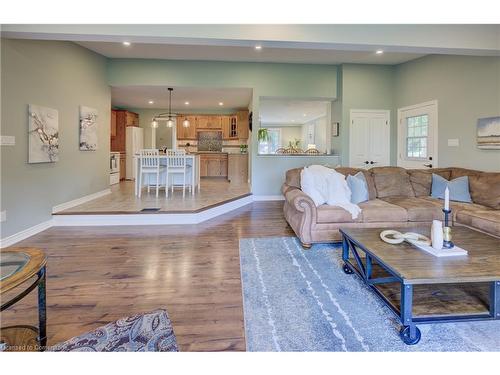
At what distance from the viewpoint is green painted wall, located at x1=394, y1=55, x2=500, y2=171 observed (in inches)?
169

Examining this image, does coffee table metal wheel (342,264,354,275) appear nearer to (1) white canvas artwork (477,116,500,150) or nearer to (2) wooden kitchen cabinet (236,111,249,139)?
(1) white canvas artwork (477,116,500,150)

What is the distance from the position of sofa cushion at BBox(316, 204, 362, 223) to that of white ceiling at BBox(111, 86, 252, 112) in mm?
4130

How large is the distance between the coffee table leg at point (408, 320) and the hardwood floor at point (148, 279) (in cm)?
97

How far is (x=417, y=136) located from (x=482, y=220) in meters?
3.12

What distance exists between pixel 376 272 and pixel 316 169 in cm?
179

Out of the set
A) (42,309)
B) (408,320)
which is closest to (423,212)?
(408,320)

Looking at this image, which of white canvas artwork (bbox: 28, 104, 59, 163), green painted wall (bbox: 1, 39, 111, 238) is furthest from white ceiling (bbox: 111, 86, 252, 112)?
white canvas artwork (bbox: 28, 104, 59, 163)

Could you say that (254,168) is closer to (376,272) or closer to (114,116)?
(376,272)

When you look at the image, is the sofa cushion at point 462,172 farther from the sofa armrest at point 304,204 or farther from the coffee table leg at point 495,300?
the coffee table leg at point 495,300

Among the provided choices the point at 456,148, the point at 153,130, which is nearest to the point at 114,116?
the point at 153,130

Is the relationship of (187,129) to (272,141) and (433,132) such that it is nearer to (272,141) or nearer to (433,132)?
(272,141)

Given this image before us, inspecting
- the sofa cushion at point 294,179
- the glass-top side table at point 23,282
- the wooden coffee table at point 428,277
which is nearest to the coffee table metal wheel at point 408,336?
the wooden coffee table at point 428,277

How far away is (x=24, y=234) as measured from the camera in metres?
3.88

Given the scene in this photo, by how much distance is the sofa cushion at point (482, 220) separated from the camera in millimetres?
3033
